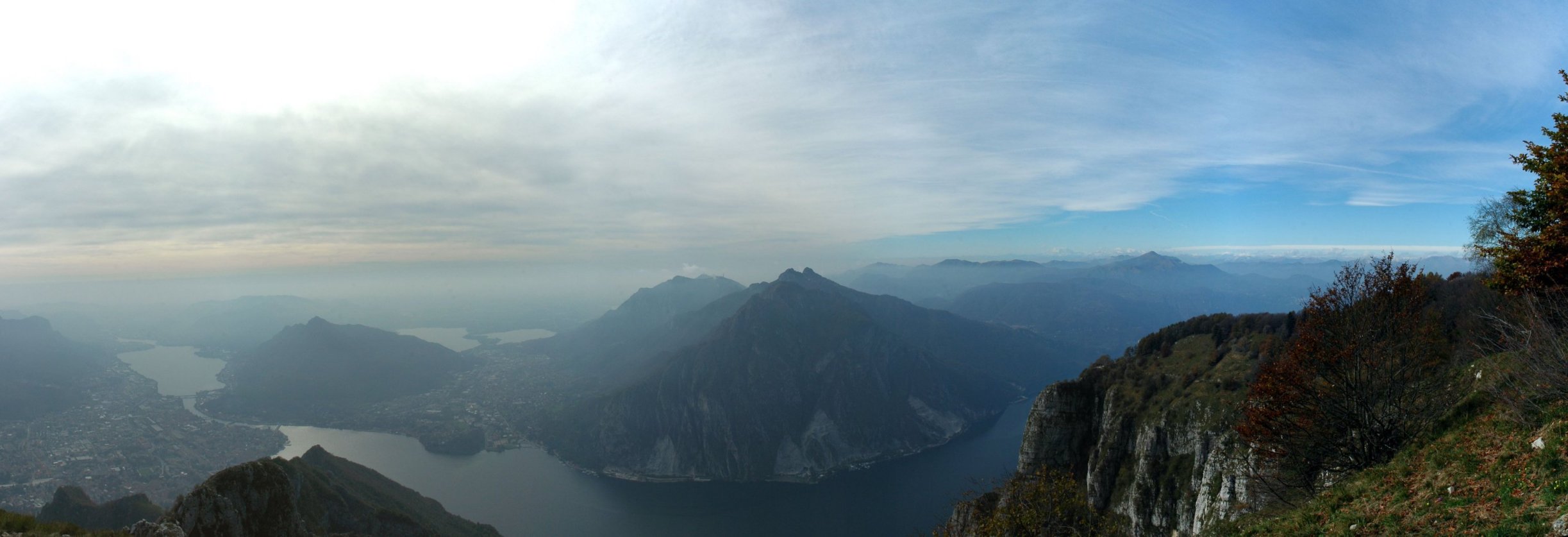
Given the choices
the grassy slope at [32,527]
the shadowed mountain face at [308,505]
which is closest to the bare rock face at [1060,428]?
the grassy slope at [32,527]

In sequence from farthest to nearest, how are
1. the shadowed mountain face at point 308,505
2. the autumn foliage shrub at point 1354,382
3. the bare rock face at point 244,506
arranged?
1. the shadowed mountain face at point 308,505
2. the bare rock face at point 244,506
3. the autumn foliage shrub at point 1354,382

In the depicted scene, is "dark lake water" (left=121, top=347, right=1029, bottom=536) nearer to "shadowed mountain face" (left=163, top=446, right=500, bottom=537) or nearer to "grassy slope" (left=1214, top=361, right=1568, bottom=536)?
"shadowed mountain face" (left=163, top=446, right=500, bottom=537)

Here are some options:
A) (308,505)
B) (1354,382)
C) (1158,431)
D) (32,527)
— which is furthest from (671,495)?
(1354,382)

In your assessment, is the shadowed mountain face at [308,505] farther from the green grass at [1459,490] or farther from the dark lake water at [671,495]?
the green grass at [1459,490]

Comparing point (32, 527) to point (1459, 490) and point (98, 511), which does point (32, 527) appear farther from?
point (98, 511)

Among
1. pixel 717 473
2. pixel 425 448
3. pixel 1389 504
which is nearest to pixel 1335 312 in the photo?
pixel 1389 504
